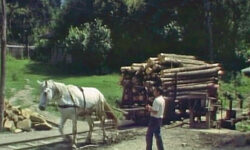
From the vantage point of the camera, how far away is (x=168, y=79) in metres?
21.0

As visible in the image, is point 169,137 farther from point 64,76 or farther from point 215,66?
point 64,76

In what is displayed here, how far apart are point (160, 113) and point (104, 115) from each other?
350cm

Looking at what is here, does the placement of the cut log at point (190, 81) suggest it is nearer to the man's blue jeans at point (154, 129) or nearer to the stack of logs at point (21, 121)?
the stack of logs at point (21, 121)

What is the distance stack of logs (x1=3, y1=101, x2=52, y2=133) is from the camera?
19.4 m

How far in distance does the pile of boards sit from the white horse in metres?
4.55

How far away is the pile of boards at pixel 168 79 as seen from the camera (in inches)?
831

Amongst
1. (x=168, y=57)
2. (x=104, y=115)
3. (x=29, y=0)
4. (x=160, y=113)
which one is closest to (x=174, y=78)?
(x=168, y=57)

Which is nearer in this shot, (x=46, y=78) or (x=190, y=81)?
(x=190, y=81)

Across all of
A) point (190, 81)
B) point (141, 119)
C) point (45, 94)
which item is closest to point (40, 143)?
point (45, 94)

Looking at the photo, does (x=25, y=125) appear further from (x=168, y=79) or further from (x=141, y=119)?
(x=168, y=79)

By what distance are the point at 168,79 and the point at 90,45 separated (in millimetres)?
18816

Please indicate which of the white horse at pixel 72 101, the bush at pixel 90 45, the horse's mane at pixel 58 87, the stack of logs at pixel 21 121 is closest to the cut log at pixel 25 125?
the stack of logs at pixel 21 121

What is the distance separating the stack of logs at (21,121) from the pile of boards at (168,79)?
13.0ft

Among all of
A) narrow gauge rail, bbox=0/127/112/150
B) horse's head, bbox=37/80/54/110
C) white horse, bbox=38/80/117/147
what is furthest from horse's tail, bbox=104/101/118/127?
horse's head, bbox=37/80/54/110
